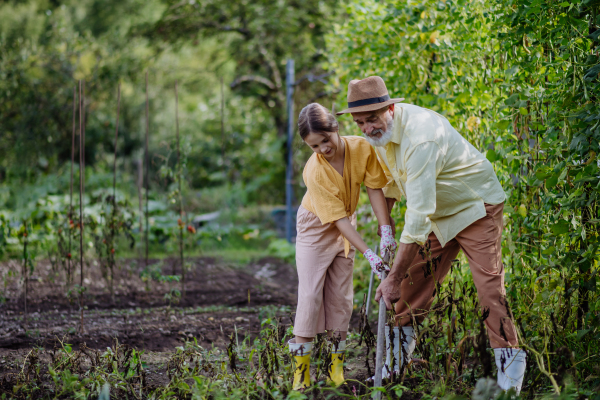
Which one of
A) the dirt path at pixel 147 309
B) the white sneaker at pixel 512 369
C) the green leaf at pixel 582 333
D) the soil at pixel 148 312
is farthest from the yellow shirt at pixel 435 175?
the dirt path at pixel 147 309

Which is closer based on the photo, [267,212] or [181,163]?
[181,163]

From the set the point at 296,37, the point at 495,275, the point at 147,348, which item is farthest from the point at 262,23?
the point at 495,275

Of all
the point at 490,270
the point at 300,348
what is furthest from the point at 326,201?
the point at 490,270

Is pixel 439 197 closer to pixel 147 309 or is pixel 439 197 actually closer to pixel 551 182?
pixel 551 182

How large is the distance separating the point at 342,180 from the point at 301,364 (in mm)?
905

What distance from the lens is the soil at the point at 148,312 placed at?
3393mm

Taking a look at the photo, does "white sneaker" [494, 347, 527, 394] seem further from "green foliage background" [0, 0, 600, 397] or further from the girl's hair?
the girl's hair

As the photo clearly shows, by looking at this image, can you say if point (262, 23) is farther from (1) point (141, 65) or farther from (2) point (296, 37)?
(1) point (141, 65)

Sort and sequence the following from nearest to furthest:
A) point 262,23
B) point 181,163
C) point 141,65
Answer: point 181,163, point 262,23, point 141,65

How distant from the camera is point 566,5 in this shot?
2.29 meters

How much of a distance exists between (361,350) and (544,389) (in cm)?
112

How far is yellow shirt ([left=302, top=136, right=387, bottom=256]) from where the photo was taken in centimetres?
259

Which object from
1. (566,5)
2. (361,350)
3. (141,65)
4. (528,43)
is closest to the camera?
(566,5)

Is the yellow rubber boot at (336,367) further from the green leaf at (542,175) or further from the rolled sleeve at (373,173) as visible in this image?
the green leaf at (542,175)
